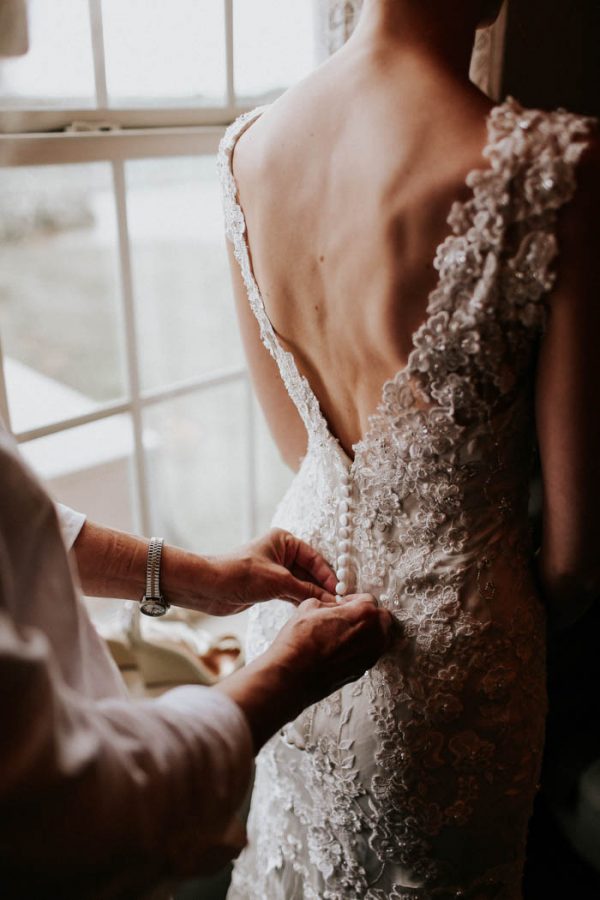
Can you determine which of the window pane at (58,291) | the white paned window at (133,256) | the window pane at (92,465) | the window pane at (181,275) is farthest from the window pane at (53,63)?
the window pane at (92,465)

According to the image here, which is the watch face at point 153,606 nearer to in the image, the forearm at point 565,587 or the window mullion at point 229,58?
the forearm at point 565,587

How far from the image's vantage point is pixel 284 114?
0.87 metres

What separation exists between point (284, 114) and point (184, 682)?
128 centimetres

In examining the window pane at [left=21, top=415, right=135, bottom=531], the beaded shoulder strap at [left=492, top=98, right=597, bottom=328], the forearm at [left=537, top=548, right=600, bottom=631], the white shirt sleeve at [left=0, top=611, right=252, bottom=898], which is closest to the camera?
the white shirt sleeve at [left=0, top=611, right=252, bottom=898]

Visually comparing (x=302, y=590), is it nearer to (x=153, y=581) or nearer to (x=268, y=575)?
(x=268, y=575)

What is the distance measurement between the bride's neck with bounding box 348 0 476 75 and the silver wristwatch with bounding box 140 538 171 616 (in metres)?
0.66

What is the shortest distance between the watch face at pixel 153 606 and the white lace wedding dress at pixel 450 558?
189 millimetres

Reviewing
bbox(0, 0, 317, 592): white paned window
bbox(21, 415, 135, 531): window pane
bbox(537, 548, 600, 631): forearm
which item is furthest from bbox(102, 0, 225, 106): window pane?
bbox(537, 548, 600, 631): forearm

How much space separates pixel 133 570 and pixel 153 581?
31mm

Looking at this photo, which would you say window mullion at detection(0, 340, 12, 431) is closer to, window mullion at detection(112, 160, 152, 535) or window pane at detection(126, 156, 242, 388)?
window mullion at detection(112, 160, 152, 535)

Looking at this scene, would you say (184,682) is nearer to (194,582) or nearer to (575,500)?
(194,582)

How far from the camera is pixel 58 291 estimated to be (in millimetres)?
1604

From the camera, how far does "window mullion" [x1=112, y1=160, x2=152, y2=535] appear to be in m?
1.37

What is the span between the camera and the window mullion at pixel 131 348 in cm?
137
